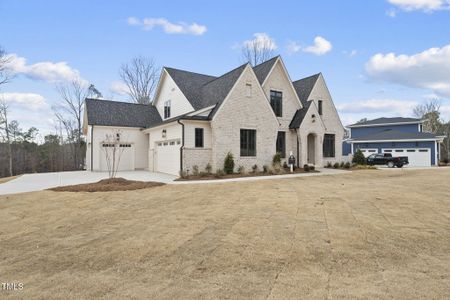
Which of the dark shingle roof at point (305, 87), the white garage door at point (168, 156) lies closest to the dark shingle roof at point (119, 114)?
the white garage door at point (168, 156)

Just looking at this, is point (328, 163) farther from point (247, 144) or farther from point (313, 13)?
point (313, 13)

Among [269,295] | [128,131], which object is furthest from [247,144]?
[269,295]

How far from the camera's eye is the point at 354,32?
57.0 ft

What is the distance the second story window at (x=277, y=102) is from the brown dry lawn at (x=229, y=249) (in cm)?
1440

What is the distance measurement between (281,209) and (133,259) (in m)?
4.55

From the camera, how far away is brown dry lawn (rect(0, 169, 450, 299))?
3514mm

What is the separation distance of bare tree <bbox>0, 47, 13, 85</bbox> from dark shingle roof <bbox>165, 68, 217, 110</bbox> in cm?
1682

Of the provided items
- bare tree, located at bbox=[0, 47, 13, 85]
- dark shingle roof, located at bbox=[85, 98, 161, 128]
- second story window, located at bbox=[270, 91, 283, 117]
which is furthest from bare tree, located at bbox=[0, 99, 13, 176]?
second story window, located at bbox=[270, 91, 283, 117]

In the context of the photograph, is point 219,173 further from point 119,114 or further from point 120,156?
point 119,114

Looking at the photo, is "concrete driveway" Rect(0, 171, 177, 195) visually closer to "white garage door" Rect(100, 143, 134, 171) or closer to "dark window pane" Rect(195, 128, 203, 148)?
"dark window pane" Rect(195, 128, 203, 148)

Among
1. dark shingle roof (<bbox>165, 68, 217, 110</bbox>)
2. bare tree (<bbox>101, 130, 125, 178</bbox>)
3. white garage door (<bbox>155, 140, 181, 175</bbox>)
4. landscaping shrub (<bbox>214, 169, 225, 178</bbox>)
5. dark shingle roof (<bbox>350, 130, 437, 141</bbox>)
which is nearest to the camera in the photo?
landscaping shrub (<bbox>214, 169, 225, 178</bbox>)

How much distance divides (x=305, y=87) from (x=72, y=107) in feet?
94.7

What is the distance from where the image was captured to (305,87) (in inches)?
1001

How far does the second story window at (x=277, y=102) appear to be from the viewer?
73.6 feet
